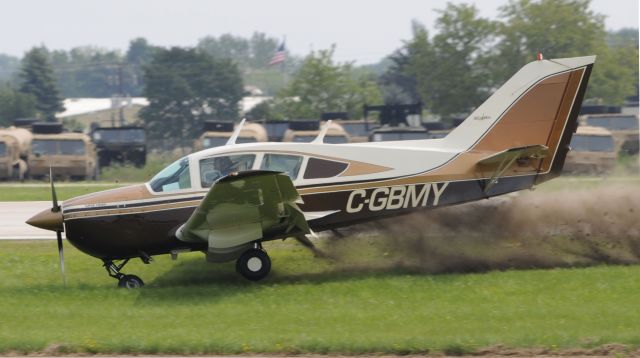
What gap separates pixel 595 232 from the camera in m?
13.9

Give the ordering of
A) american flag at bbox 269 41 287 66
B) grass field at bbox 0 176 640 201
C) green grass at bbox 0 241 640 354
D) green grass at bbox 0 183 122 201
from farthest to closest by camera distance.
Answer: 1. american flag at bbox 269 41 287 66
2. green grass at bbox 0 183 122 201
3. grass field at bbox 0 176 640 201
4. green grass at bbox 0 241 640 354

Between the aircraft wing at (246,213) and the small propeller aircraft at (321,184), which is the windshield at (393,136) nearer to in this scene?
the small propeller aircraft at (321,184)

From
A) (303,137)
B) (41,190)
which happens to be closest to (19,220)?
(41,190)

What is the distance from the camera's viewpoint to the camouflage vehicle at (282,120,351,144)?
33531 millimetres

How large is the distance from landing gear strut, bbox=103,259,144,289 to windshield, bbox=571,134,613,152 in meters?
20.5

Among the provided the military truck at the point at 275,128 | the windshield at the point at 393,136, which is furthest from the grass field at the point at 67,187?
the windshield at the point at 393,136

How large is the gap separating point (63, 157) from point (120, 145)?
11.9 ft

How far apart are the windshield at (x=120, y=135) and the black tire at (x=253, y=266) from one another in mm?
24513

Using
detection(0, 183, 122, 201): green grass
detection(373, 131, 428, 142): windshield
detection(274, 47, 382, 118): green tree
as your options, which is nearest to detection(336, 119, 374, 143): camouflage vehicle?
detection(373, 131, 428, 142): windshield

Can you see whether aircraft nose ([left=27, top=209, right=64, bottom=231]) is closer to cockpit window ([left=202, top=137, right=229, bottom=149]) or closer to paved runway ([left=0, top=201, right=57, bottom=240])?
paved runway ([left=0, top=201, right=57, bottom=240])

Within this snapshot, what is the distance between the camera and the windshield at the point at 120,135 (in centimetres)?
3644

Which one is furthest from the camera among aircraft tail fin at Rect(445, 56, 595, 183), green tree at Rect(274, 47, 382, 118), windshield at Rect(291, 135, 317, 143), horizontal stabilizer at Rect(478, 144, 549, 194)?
green tree at Rect(274, 47, 382, 118)

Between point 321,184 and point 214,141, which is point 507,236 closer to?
point 321,184

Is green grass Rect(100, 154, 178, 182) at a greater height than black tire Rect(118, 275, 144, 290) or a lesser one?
lesser
